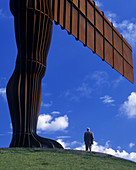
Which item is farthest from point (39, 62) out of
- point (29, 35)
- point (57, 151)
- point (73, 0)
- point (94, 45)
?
point (94, 45)

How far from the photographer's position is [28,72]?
14594 mm

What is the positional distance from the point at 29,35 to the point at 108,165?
768 cm

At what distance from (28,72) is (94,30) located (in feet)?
33.8

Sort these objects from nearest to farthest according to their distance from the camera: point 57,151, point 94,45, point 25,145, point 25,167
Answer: point 25,167 → point 57,151 → point 25,145 → point 94,45

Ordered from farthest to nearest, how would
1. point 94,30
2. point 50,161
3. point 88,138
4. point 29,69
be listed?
point 94,30, point 88,138, point 29,69, point 50,161

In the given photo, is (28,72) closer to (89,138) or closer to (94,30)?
(89,138)

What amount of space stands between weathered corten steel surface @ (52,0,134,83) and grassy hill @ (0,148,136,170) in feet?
29.8

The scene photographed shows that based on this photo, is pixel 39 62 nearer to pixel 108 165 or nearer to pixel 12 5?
pixel 12 5

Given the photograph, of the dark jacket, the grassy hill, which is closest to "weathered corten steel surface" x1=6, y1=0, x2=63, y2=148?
the grassy hill

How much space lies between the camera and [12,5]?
1593 centimetres

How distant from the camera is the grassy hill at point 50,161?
9.71 metres

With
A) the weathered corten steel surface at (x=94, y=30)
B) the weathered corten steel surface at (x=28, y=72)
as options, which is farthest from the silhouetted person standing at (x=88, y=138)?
the weathered corten steel surface at (x=94, y=30)

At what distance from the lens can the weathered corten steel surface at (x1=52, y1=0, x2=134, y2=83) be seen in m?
19.1

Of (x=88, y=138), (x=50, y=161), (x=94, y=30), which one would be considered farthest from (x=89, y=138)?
(x=94, y=30)
